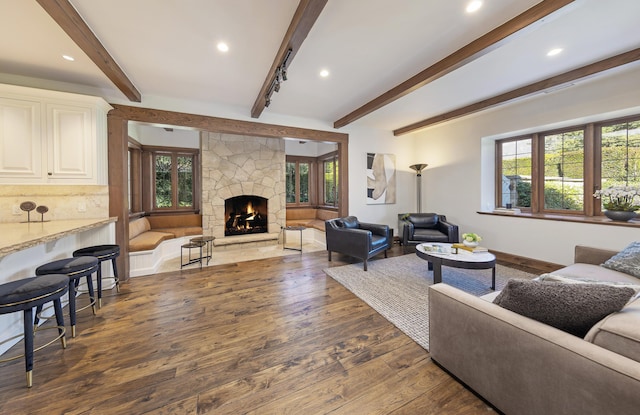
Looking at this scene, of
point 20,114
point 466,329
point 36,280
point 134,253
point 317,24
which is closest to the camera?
point 466,329

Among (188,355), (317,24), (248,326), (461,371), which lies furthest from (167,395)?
(317,24)

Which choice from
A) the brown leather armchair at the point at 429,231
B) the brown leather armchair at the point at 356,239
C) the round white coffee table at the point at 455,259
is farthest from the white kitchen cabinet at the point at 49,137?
the brown leather armchair at the point at 429,231

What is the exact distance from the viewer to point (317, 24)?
2158 millimetres

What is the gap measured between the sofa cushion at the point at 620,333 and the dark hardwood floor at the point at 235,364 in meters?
0.78

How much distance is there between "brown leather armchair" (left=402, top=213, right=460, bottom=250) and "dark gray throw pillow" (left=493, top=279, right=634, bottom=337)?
309 centimetres

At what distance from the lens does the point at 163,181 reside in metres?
5.55

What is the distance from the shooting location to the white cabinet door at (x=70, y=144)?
2.76m

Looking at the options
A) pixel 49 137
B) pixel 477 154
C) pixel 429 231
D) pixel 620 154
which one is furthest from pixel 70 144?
pixel 620 154

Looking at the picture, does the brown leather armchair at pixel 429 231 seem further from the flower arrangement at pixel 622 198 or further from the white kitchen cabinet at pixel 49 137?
the white kitchen cabinet at pixel 49 137

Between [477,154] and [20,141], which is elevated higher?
[477,154]

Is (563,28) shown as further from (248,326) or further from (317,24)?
(248,326)

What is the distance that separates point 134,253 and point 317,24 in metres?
4.09

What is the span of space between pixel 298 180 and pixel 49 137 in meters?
4.96

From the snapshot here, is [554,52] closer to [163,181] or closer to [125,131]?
[125,131]
